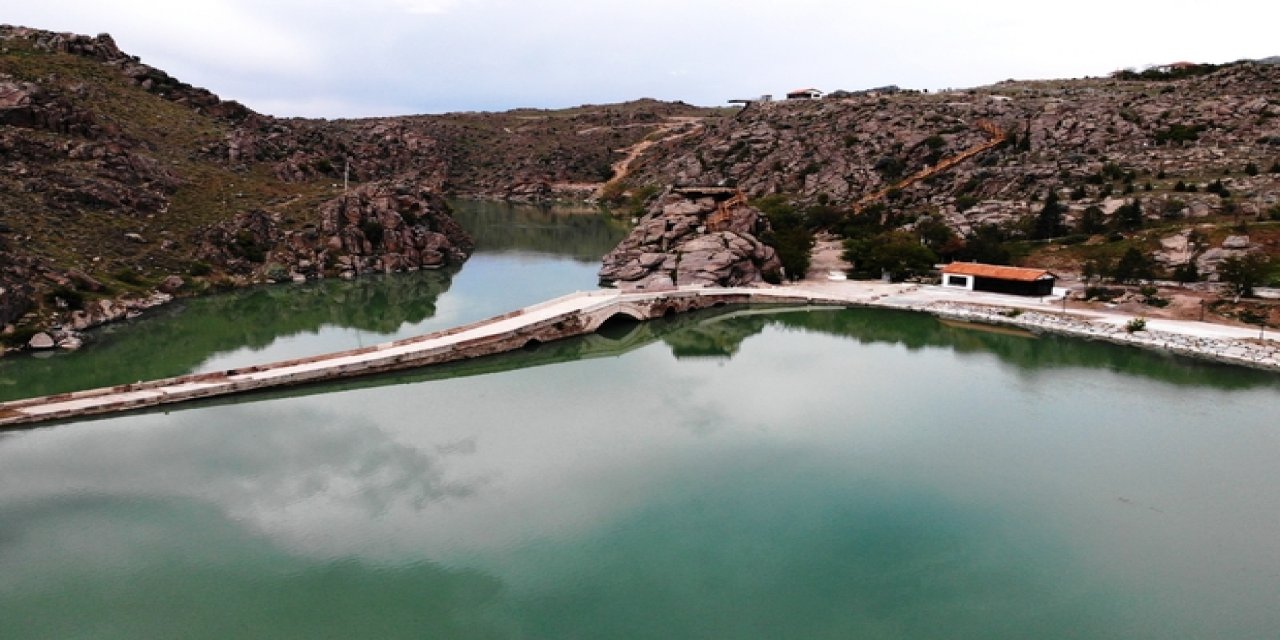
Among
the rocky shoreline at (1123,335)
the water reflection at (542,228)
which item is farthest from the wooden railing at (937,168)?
the rocky shoreline at (1123,335)

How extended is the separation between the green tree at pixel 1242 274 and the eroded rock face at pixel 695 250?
96.4 ft

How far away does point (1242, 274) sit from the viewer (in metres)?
48.8

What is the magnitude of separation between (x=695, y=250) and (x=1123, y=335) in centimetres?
2940

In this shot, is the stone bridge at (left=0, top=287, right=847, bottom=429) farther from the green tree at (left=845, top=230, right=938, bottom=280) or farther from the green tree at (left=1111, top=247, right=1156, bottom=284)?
the green tree at (left=1111, top=247, right=1156, bottom=284)

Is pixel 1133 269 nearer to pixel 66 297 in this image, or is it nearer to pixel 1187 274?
pixel 1187 274

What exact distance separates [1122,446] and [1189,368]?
1430 cm

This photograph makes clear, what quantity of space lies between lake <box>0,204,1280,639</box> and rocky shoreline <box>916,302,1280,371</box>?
7.80 feet

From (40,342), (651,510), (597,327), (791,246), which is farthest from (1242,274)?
(40,342)

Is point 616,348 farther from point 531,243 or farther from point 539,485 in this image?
point 531,243

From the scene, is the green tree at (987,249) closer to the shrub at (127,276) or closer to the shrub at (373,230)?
the shrub at (373,230)

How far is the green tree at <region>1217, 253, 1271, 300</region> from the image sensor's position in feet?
160

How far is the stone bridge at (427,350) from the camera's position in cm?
3181

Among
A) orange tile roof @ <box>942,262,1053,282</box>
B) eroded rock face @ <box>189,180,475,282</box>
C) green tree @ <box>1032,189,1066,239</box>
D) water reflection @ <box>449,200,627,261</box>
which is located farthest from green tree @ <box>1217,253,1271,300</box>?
eroded rock face @ <box>189,180,475,282</box>

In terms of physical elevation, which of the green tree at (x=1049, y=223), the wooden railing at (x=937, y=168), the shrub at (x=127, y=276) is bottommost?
the shrub at (x=127, y=276)
